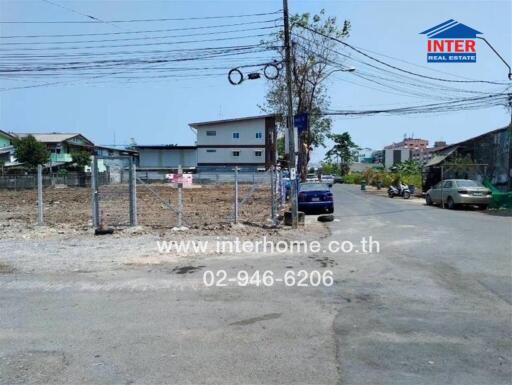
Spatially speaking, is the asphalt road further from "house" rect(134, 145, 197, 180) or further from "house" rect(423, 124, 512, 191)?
"house" rect(134, 145, 197, 180)

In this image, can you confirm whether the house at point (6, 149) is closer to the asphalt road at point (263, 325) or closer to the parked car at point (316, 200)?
the parked car at point (316, 200)

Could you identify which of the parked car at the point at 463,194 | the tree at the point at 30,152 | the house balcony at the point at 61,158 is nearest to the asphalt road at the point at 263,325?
the parked car at the point at 463,194

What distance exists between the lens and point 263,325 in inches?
234

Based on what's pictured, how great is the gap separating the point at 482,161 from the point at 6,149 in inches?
2408

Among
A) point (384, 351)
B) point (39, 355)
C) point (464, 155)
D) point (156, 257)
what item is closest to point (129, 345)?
point (39, 355)

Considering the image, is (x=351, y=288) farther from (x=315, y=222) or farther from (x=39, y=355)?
(x=315, y=222)

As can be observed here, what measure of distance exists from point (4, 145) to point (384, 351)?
254ft

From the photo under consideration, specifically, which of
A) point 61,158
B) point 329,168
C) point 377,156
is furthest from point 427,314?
point 377,156

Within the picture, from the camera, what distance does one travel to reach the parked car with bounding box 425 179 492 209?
78.9ft

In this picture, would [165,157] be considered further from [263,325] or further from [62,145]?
[263,325]

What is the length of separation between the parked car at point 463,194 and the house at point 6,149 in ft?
196

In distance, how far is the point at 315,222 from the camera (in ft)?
61.7

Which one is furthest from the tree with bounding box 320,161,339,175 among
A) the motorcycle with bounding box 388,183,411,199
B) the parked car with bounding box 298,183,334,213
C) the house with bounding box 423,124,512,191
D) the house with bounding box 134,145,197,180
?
the parked car with bounding box 298,183,334,213

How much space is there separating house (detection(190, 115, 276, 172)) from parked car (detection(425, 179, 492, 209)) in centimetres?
4415
